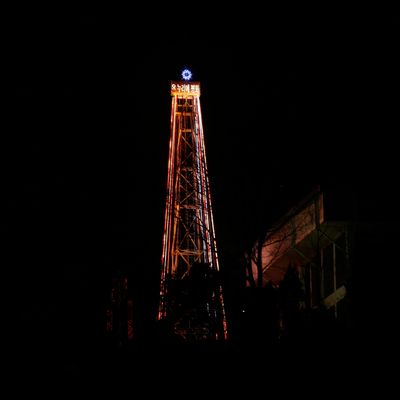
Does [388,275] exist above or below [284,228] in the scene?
below

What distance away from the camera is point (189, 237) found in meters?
24.7

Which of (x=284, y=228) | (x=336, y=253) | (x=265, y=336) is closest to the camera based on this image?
(x=265, y=336)

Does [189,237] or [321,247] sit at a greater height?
[189,237]

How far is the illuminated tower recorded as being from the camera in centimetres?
1833

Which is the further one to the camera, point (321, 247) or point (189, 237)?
point (189, 237)

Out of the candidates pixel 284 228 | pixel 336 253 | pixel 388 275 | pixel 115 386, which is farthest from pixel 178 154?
pixel 115 386

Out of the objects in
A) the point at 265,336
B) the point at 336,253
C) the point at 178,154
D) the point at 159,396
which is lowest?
the point at 159,396

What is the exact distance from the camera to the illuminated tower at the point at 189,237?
18.3m

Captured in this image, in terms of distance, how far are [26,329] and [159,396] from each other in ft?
16.1

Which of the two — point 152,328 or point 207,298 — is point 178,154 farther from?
point 152,328

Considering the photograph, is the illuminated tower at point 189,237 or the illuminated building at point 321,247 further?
the illuminated building at point 321,247

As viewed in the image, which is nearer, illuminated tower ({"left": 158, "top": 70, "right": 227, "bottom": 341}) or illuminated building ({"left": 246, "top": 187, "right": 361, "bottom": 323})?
illuminated tower ({"left": 158, "top": 70, "right": 227, "bottom": 341})

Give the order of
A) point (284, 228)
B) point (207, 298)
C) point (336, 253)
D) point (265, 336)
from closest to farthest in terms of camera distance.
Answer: point (265, 336)
point (207, 298)
point (336, 253)
point (284, 228)

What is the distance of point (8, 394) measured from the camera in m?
12.4
